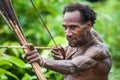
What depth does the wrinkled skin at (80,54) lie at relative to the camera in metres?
2.96

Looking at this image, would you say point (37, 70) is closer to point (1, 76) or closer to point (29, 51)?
point (29, 51)

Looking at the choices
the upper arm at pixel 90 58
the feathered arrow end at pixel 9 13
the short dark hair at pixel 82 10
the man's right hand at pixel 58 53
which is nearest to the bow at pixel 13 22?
the feathered arrow end at pixel 9 13

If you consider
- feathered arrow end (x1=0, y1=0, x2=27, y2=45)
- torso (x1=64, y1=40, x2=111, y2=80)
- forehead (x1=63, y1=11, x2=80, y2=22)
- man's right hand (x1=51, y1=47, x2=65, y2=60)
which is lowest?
torso (x1=64, y1=40, x2=111, y2=80)

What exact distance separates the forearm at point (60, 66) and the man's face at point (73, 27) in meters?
0.15

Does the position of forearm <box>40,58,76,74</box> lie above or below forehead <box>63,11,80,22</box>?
below

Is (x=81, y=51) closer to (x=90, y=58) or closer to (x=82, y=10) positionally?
(x=90, y=58)

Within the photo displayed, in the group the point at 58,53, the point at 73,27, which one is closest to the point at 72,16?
the point at 73,27

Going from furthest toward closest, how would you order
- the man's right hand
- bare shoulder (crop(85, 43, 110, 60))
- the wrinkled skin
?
the man's right hand, bare shoulder (crop(85, 43, 110, 60)), the wrinkled skin

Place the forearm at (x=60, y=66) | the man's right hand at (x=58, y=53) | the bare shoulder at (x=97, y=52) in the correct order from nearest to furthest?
1. the forearm at (x=60, y=66)
2. the bare shoulder at (x=97, y=52)
3. the man's right hand at (x=58, y=53)

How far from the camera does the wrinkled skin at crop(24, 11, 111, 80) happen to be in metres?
2.96

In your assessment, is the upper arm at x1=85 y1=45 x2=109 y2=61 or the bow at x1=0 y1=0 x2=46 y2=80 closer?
the bow at x1=0 y1=0 x2=46 y2=80

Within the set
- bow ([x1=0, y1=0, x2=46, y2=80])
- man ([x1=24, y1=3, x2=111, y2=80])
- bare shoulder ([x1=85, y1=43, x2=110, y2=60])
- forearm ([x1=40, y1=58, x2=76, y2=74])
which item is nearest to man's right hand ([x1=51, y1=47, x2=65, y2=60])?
man ([x1=24, y1=3, x2=111, y2=80])

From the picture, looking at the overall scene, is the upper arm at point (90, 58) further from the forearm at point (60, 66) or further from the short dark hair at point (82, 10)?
the short dark hair at point (82, 10)

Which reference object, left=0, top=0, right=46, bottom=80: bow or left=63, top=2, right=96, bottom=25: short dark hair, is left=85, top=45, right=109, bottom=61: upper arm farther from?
left=0, top=0, right=46, bottom=80: bow
